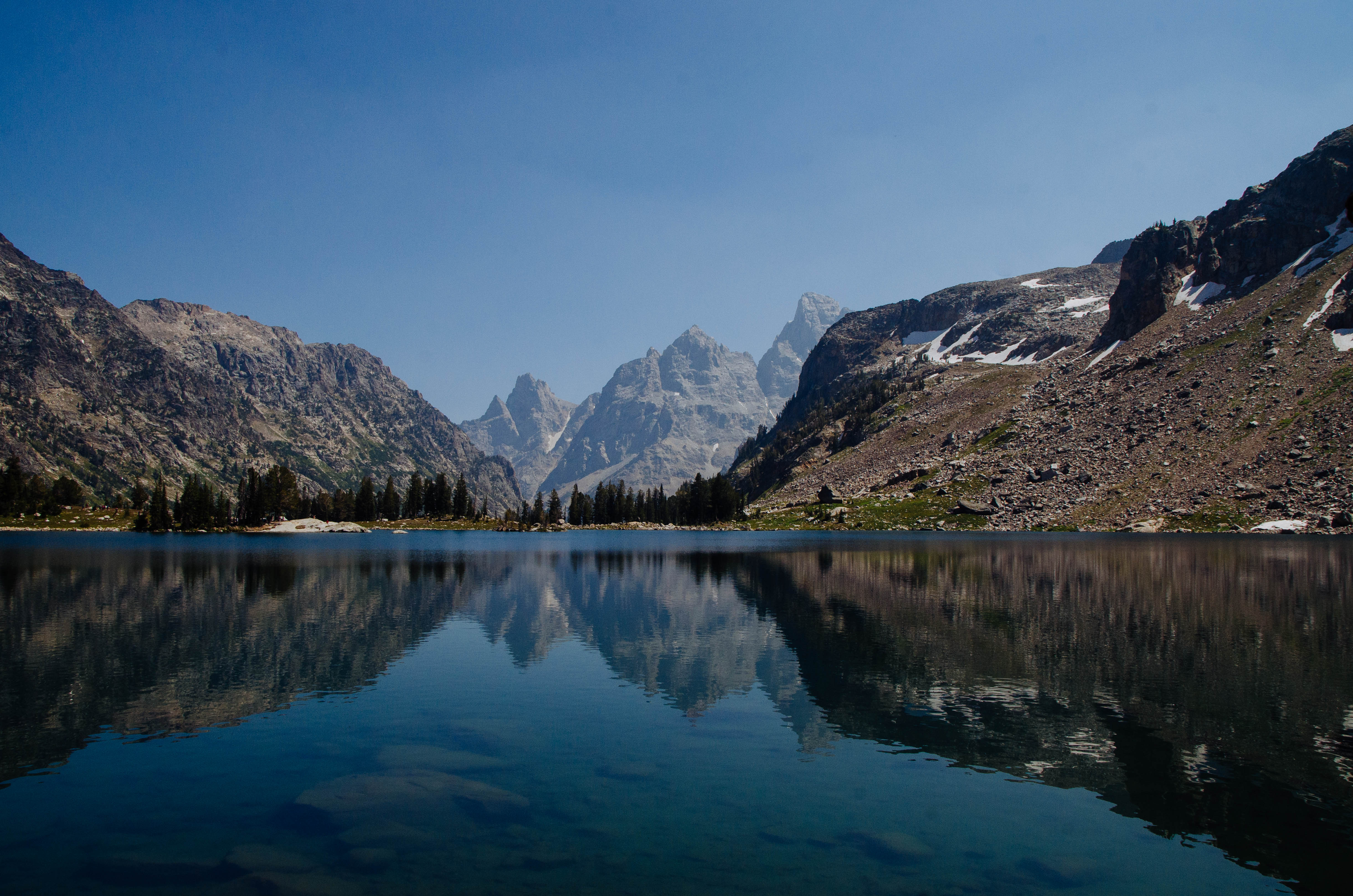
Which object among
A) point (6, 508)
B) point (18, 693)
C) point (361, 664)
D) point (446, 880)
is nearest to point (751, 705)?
point (446, 880)

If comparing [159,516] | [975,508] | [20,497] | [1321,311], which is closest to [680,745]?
[975,508]

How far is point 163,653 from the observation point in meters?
38.8

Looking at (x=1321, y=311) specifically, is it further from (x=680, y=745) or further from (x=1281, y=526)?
(x=680, y=745)

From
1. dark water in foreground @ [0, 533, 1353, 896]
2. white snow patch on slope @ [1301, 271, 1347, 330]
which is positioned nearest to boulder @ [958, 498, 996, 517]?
white snow patch on slope @ [1301, 271, 1347, 330]

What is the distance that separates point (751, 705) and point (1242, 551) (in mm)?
98134

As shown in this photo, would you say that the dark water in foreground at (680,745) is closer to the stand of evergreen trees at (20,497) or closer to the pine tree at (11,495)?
the pine tree at (11,495)

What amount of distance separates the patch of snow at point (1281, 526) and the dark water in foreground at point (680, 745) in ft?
321

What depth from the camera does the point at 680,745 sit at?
26.7 metres

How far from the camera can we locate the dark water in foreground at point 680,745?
677 inches

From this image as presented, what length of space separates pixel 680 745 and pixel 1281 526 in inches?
6257

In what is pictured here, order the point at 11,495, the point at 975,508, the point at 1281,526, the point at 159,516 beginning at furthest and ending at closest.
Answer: the point at 159,516 < the point at 975,508 < the point at 11,495 < the point at 1281,526

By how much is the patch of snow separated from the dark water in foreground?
97964 mm

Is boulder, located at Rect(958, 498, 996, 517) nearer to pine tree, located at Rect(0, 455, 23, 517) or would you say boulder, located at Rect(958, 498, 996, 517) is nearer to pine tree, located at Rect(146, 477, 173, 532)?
pine tree, located at Rect(146, 477, 173, 532)

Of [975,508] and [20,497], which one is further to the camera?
[975,508]
